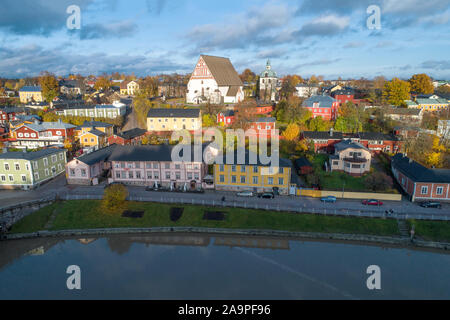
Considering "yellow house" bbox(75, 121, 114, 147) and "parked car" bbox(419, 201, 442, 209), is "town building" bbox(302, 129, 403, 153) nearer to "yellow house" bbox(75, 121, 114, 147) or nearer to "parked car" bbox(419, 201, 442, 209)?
"parked car" bbox(419, 201, 442, 209)

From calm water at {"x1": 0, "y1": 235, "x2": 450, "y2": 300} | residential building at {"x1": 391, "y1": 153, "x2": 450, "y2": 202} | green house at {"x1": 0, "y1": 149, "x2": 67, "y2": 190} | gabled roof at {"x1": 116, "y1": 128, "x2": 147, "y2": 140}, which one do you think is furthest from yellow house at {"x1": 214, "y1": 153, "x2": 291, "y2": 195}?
green house at {"x1": 0, "y1": 149, "x2": 67, "y2": 190}

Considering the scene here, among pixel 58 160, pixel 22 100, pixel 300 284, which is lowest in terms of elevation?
pixel 300 284

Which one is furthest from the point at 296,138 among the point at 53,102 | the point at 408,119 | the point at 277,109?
the point at 53,102

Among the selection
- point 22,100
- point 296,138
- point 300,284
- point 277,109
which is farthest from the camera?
point 22,100

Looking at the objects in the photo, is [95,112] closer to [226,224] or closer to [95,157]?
[95,157]

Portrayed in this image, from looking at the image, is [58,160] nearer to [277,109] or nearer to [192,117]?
[192,117]

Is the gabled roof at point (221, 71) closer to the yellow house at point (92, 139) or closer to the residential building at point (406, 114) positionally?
the yellow house at point (92, 139)
